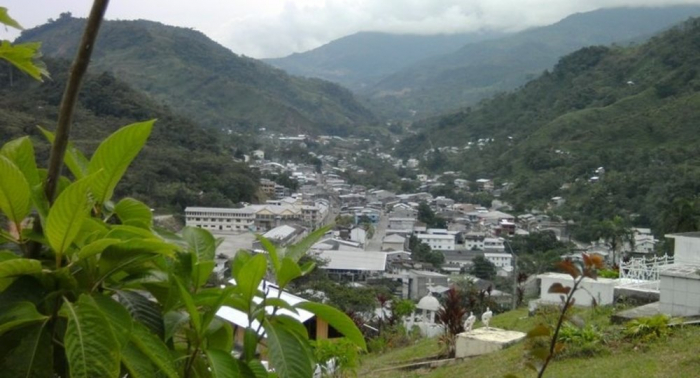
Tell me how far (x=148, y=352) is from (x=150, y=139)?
3381cm

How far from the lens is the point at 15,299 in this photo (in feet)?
2.61

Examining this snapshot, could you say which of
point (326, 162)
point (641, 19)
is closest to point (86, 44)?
point (326, 162)

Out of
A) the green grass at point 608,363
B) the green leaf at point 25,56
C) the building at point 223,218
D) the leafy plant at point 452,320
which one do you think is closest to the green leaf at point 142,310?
the green leaf at point 25,56

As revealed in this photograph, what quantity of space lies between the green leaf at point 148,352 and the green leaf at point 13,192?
182 mm

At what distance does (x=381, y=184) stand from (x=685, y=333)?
148 feet

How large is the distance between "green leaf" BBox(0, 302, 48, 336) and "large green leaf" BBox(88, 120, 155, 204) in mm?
178

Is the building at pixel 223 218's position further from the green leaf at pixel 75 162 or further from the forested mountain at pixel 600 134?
the green leaf at pixel 75 162

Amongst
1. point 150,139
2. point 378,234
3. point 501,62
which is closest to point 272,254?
point 150,139

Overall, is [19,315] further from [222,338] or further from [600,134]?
[600,134]

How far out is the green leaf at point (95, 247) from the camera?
782mm

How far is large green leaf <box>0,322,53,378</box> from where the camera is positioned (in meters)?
0.79

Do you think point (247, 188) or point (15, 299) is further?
point (247, 188)

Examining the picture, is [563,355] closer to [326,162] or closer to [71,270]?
[71,270]

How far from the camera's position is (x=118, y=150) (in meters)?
0.90
